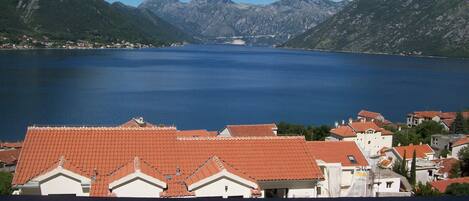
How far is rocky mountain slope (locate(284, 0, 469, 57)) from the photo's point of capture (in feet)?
439

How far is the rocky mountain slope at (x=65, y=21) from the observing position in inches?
5089

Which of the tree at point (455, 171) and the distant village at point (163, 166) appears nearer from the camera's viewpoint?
the distant village at point (163, 166)

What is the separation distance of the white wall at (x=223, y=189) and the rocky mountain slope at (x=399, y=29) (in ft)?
420

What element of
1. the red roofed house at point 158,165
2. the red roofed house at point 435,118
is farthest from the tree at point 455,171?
the red roofed house at point 435,118

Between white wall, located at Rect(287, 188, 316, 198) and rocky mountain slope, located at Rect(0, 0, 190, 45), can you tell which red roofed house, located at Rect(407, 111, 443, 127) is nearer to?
white wall, located at Rect(287, 188, 316, 198)

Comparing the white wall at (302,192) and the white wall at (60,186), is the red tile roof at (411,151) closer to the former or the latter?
the white wall at (302,192)

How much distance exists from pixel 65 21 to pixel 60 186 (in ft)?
483

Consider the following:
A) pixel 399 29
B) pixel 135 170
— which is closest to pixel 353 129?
pixel 135 170

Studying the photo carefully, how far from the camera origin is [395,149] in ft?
69.0

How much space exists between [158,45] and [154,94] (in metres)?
125

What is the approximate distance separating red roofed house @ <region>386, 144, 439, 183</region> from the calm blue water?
1595 cm

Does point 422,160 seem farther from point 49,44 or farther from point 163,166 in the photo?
point 49,44

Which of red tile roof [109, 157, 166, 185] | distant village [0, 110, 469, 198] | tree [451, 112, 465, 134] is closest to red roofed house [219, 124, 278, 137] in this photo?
distant village [0, 110, 469, 198]

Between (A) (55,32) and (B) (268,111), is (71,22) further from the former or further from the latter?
(B) (268,111)
